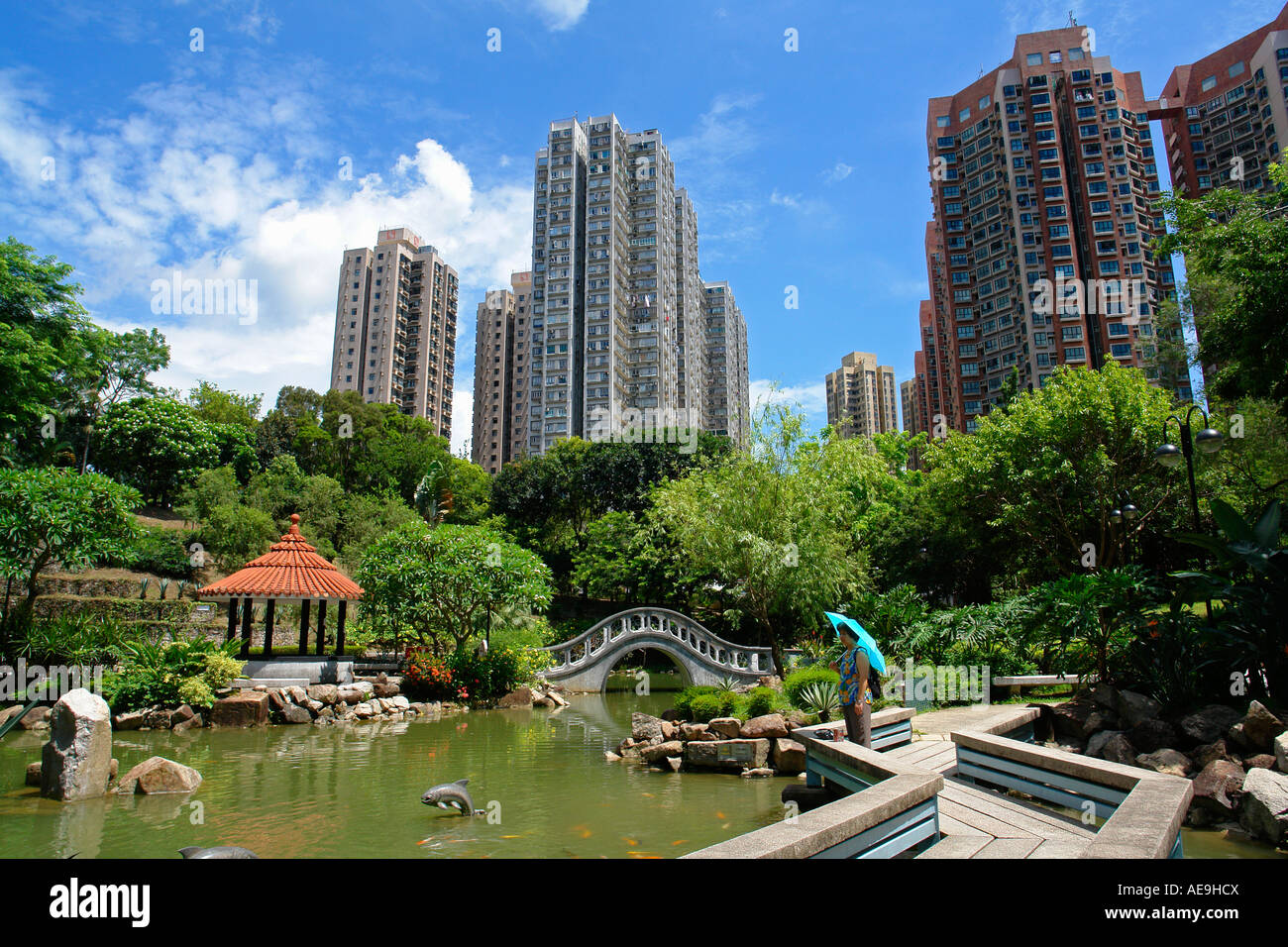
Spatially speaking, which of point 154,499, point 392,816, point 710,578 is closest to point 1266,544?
point 392,816

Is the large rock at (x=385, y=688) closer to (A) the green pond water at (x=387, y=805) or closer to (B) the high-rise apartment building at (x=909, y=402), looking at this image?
(A) the green pond water at (x=387, y=805)

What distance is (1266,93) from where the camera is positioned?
50.0m

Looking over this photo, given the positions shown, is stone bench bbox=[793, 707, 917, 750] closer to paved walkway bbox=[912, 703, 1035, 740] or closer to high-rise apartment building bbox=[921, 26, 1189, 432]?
paved walkway bbox=[912, 703, 1035, 740]

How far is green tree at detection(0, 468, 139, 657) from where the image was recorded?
14727mm

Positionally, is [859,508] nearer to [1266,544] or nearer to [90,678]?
[1266,544]

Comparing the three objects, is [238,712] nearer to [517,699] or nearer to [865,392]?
[517,699]

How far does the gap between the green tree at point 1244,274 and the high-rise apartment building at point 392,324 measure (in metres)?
80.2

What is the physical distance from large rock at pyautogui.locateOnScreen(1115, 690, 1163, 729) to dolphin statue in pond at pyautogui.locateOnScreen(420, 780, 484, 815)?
7.80 metres

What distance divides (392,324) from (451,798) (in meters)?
85.2

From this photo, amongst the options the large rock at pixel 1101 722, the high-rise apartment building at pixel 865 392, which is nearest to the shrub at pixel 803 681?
the large rock at pixel 1101 722

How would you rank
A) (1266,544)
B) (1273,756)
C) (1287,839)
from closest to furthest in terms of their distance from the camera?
(1287,839) → (1273,756) → (1266,544)

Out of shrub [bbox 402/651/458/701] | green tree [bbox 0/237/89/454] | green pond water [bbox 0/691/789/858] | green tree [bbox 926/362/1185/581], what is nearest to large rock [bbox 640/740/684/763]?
green pond water [bbox 0/691/789/858]

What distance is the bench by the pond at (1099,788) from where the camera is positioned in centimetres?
340
